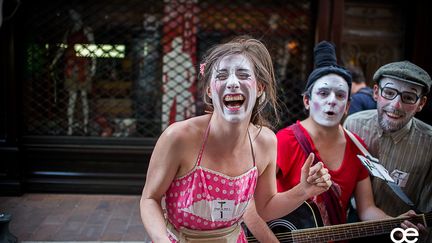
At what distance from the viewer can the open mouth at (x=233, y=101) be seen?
79.3 inches

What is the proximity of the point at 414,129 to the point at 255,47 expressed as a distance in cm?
139

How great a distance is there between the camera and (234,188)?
2.03 meters

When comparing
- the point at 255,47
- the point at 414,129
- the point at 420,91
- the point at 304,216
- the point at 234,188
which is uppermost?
the point at 255,47

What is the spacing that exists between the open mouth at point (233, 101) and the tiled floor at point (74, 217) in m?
2.69

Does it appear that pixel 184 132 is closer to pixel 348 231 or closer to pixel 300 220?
pixel 300 220

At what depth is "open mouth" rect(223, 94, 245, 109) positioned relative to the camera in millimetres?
2014

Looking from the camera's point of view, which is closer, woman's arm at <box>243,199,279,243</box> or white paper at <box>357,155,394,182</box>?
woman's arm at <box>243,199,279,243</box>

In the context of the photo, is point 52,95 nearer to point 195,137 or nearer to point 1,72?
point 1,72

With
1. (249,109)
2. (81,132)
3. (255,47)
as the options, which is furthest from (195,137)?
(81,132)

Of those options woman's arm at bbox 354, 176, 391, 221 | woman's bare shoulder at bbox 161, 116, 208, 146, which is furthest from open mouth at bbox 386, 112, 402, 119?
woman's bare shoulder at bbox 161, 116, 208, 146

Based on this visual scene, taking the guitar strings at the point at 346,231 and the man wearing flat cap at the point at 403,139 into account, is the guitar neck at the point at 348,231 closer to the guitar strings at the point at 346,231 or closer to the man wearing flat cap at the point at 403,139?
the guitar strings at the point at 346,231

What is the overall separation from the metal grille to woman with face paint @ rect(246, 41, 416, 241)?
2966 mm

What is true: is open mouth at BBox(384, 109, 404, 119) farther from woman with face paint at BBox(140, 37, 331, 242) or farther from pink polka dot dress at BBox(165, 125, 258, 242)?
pink polka dot dress at BBox(165, 125, 258, 242)

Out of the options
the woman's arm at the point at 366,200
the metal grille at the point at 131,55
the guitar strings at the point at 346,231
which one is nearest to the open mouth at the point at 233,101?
the guitar strings at the point at 346,231
